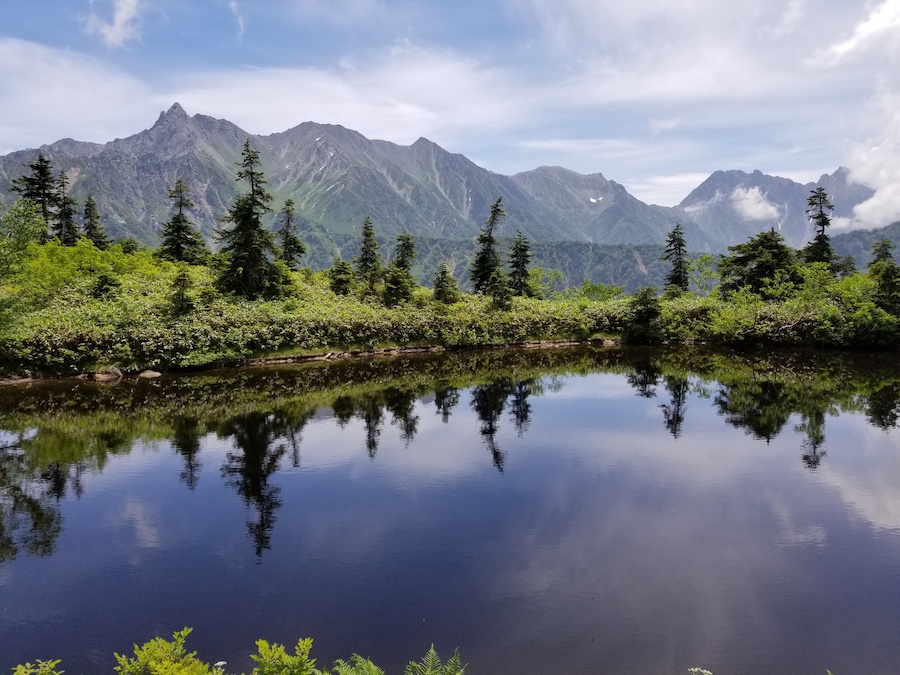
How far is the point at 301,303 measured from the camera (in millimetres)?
41219

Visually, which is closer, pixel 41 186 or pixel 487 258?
pixel 41 186

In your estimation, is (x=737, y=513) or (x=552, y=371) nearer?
(x=737, y=513)

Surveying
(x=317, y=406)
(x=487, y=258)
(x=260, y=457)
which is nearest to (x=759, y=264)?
(x=487, y=258)

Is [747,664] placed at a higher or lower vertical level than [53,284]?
lower

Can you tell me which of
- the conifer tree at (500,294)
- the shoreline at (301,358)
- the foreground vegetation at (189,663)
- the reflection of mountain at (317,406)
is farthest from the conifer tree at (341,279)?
the foreground vegetation at (189,663)

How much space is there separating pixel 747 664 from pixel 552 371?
26.9 m

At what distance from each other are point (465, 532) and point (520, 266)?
48901mm

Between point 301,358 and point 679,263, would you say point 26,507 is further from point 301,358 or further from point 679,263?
point 679,263

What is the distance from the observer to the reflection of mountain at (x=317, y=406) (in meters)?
16.2

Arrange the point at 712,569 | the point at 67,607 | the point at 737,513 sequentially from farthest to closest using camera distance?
the point at 737,513 < the point at 712,569 < the point at 67,607

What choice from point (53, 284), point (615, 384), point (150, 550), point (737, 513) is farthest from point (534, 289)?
point (150, 550)

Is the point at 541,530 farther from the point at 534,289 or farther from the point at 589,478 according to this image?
the point at 534,289

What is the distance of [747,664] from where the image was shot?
27.8 feet

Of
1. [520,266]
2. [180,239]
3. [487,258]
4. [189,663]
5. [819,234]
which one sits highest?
[819,234]
